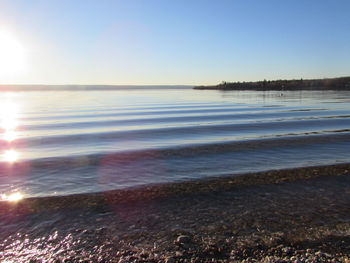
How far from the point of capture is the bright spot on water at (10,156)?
11.5 metres

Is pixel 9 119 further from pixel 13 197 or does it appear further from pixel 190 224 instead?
pixel 190 224

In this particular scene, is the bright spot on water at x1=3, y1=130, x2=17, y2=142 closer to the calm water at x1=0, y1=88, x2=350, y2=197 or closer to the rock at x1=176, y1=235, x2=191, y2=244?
the calm water at x1=0, y1=88, x2=350, y2=197

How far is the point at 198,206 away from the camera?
657 centimetres

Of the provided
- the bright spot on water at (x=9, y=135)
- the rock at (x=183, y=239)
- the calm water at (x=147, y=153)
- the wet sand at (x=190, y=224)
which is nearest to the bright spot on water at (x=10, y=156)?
the calm water at (x=147, y=153)

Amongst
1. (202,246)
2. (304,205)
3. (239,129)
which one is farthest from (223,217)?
(239,129)

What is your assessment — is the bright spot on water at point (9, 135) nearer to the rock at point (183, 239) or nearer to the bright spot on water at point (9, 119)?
the bright spot on water at point (9, 119)

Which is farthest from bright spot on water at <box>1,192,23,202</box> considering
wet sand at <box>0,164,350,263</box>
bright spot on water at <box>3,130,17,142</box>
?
bright spot on water at <box>3,130,17,142</box>

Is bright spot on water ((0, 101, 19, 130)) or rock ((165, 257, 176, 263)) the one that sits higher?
bright spot on water ((0, 101, 19, 130))

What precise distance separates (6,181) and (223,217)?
6.84 metres

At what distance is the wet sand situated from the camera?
4.58 meters

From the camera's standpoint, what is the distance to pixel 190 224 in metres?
5.66

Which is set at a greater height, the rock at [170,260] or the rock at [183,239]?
the rock at [183,239]

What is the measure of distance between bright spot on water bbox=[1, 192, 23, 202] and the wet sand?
369 mm

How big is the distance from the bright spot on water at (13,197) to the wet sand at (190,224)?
1.21 feet
